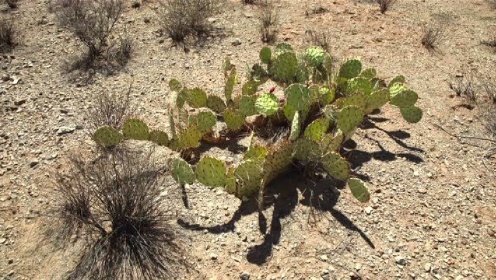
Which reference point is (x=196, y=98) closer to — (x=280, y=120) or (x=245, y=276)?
(x=280, y=120)

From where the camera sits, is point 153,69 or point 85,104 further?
point 153,69

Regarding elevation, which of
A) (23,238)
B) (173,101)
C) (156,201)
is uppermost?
(173,101)

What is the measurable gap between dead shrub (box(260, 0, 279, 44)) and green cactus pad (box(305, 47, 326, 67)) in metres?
1.31

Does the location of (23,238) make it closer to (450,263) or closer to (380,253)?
(380,253)

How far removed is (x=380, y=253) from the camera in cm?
309

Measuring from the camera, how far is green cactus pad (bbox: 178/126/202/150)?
3.82 metres

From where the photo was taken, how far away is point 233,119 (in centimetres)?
405

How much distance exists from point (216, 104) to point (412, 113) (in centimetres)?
182

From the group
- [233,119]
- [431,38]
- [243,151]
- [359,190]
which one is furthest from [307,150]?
[431,38]

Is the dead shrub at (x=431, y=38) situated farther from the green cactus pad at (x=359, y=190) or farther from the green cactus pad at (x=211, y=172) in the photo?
the green cactus pad at (x=211, y=172)

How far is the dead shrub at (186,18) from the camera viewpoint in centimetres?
579

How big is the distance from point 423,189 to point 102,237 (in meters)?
2.46

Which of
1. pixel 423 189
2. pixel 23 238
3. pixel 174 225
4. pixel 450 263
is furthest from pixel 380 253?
pixel 23 238

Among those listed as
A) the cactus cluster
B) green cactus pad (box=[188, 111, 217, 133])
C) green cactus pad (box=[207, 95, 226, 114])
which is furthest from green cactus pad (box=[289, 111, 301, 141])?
green cactus pad (box=[207, 95, 226, 114])
